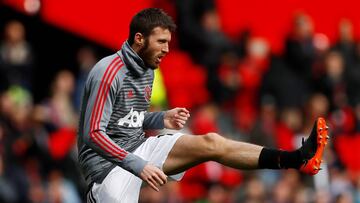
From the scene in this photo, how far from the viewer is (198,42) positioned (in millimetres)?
15242

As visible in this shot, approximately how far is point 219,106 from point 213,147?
279 inches

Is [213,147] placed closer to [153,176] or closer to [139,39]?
[153,176]

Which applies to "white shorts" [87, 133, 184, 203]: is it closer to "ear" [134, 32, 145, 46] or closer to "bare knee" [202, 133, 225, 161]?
"bare knee" [202, 133, 225, 161]

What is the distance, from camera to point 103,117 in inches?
320

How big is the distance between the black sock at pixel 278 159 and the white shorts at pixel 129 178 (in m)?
0.73

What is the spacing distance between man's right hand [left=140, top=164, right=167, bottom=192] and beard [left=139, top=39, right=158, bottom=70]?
0.89 m

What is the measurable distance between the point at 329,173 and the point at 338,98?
146cm

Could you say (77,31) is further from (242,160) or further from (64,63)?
(242,160)

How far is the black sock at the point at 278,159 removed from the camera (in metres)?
8.08

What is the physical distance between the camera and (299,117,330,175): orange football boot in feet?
26.4

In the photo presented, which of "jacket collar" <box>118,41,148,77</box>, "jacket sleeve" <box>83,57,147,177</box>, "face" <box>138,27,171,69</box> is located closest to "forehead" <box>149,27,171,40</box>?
"face" <box>138,27,171,69</box>

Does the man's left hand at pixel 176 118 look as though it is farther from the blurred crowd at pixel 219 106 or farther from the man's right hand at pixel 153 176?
the blurred crowd at pixel 219 106

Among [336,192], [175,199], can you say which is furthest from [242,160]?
[336,192]

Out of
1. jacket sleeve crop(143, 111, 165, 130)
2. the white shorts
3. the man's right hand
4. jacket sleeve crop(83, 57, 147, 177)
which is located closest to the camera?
the man's right hand
